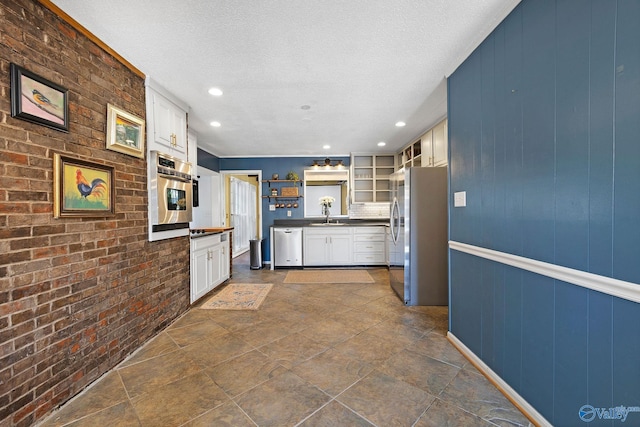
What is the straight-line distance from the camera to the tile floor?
1.39m

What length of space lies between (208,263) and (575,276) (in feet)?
11.4

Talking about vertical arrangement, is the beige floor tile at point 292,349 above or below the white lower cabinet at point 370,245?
below

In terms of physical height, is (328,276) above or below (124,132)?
below

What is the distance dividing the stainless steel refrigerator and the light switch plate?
89 cm

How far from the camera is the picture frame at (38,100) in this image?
4.21ft

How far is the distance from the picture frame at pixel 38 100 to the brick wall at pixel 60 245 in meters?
0.03

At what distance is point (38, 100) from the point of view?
1.38 metres

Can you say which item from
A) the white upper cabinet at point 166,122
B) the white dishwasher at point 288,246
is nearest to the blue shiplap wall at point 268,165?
the white dishwasher at point 288,246

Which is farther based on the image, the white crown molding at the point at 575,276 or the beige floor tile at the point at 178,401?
the beige floor tile at the point at 178,401

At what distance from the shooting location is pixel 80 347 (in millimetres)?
1616

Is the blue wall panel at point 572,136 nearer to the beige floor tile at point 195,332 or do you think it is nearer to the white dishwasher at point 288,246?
the beige floor tile at point 195,332

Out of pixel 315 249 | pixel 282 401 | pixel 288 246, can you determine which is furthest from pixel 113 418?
pixel 315 249

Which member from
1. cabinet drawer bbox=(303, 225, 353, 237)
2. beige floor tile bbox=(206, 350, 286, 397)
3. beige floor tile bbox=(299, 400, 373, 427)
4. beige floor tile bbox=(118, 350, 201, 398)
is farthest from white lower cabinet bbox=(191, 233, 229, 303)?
beige floor tile bbox=(299, 400, 373, 427)

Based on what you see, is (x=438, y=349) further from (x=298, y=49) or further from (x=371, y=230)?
(x=371, y=230)
